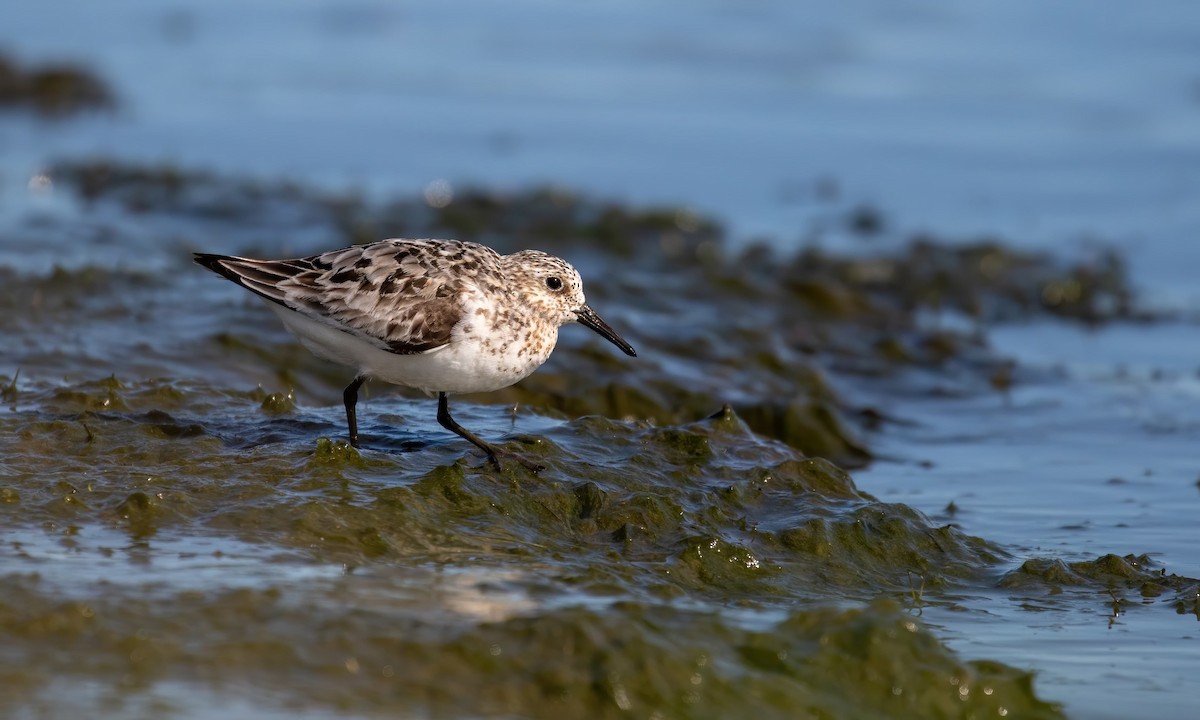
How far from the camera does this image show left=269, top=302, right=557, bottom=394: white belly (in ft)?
23.7

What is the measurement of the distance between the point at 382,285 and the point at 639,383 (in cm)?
331

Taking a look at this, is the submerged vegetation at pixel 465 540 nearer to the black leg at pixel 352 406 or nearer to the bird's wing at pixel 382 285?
the black leg at pixel 352 406

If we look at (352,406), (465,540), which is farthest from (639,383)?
(465,540)

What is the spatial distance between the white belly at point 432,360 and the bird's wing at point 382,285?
62mm

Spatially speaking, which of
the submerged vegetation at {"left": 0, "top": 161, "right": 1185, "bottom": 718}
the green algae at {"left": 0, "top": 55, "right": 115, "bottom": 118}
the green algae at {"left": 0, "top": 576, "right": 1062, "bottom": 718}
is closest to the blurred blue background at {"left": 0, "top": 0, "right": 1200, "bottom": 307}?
the green algae at {"left": 0, "top": 55, "right": 115, "bottom": 118}

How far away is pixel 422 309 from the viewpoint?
285 inches

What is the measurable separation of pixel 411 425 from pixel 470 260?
114 cm

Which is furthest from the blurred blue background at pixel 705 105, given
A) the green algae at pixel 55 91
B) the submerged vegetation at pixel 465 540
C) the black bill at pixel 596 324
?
the black bill at pixel 596 324

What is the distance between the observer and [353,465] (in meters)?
7.21

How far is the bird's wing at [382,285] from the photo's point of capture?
723 cm

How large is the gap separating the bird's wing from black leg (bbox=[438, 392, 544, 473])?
1.64ft

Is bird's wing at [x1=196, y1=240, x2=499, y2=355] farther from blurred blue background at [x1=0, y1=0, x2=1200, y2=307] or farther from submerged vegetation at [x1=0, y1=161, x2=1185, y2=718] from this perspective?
blurred blue background at [x1=0, y1=0, x2=1200, y2=307]

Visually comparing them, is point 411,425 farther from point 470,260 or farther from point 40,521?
point 40,521

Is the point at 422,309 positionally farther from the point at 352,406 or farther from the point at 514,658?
the point at 514,658
